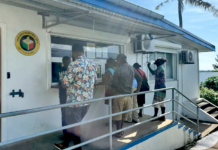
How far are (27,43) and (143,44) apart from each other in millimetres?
3303

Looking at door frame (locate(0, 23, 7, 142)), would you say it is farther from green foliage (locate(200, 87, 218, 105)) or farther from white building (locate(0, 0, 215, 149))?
green foliage (locate(200, 87, 218, 105))

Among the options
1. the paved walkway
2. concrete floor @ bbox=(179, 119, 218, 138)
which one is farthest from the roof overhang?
concrete floor @ bbox=(179, 119, 218, 138)

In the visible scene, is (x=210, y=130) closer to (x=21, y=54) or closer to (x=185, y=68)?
A: (x=185, y=68)

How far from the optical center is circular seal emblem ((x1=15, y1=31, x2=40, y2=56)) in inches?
135

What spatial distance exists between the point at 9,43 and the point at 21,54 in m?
0.27

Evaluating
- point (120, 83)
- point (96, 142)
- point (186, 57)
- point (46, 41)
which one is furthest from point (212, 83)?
point (46, 41)

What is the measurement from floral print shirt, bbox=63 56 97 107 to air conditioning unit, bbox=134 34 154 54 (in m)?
3.25

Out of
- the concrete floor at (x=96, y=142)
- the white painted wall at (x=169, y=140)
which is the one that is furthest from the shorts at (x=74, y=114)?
the white painted wall at (x=169, y=140)

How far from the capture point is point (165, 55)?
7.73 m

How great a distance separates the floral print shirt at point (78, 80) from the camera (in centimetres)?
259

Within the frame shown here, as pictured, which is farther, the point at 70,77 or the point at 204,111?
the point at 204,111

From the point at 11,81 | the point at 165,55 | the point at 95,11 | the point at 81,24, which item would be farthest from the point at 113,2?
the point at 165,55

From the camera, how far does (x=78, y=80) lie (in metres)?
2.62

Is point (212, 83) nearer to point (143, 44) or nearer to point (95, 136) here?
point (143, 44)
